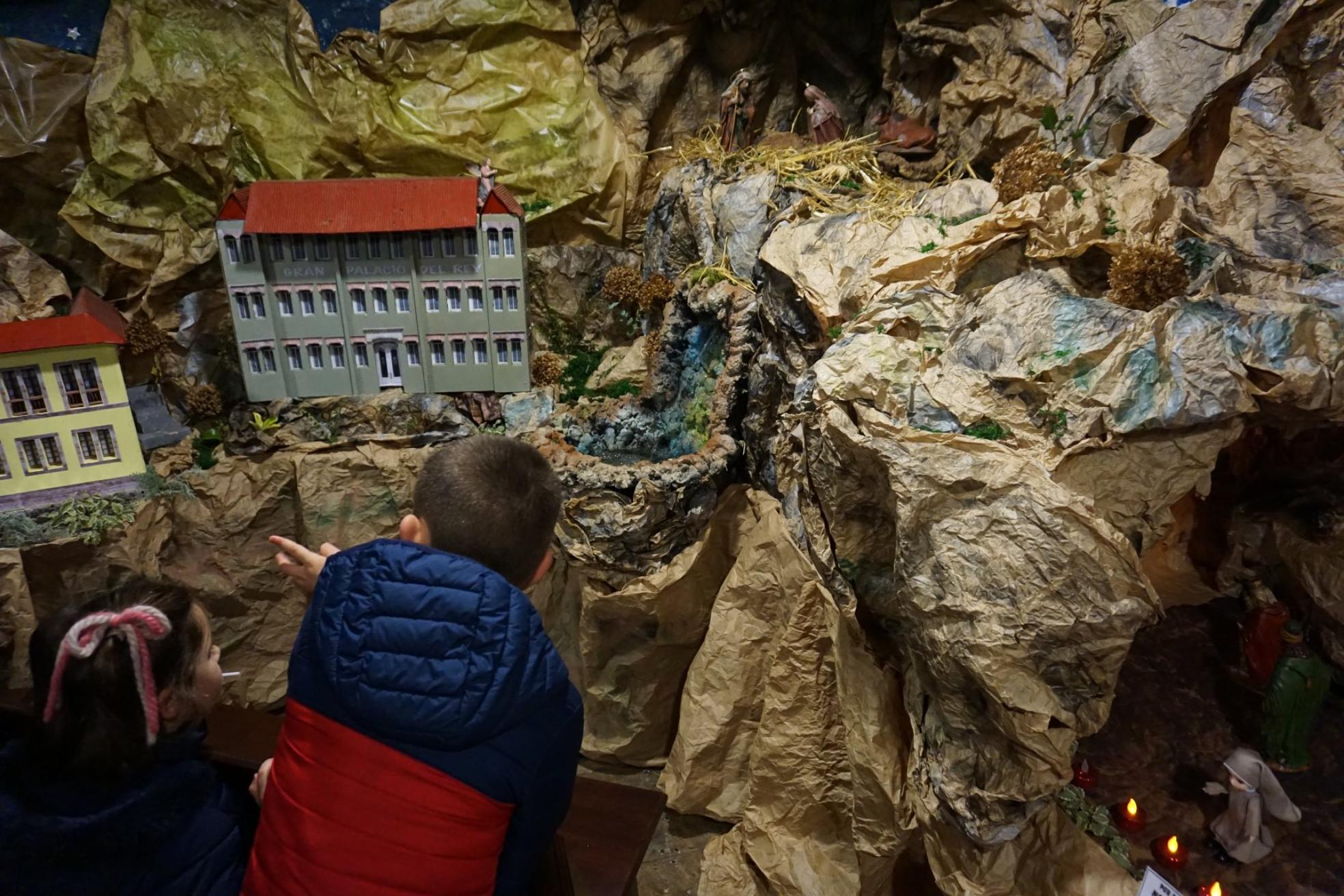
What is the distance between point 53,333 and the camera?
3.14 m

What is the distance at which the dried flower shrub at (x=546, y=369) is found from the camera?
420cm

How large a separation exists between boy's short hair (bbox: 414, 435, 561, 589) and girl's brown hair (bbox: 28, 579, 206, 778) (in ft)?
1.58

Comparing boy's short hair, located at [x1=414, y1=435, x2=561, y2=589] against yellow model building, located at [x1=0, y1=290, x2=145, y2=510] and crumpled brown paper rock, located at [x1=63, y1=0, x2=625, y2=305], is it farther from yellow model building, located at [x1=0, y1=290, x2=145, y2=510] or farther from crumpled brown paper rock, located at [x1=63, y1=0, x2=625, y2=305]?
crumpled brown paper rock, located at [x1=63, y1=0, x2=625, y2=305]

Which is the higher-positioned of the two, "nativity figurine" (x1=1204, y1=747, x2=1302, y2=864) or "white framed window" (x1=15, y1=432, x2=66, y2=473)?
"white framed window" (x1=15, y1=432, x2=66, y2=473)

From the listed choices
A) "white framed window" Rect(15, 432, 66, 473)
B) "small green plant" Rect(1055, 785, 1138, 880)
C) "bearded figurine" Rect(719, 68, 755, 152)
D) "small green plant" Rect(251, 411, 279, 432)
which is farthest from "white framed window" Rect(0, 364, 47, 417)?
"small green plant" Rect(1055, 785, 1138, 880)

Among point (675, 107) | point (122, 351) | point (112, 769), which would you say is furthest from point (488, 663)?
point (675, 107)

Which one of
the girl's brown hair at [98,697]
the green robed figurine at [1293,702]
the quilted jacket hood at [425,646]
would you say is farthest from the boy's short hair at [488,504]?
the green robed figurine at [1293,702]

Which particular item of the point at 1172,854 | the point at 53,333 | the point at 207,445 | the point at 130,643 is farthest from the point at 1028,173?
the point at 207,445

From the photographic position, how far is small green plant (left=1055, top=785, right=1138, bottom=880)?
2.37 metres

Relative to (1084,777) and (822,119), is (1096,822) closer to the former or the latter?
(1084,777)

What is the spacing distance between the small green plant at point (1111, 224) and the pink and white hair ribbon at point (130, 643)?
2636mm

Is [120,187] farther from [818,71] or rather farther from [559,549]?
[818,71]

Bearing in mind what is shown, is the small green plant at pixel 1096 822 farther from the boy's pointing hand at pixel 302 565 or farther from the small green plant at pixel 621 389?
the small green plant at pixel 621 389

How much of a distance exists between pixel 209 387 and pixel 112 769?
10.4 ft
